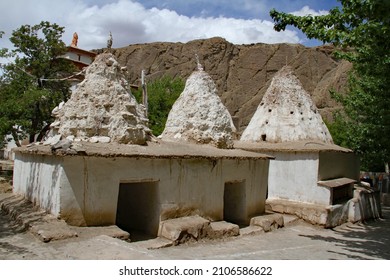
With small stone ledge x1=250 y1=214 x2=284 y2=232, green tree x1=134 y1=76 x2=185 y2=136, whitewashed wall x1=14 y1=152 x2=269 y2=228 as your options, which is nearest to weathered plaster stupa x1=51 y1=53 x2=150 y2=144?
whitewashed wall x1=14 y1=152 x2=269 y2=228

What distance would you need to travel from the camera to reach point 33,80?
16.8 meters

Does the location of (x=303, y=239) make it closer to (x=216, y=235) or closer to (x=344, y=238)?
(x=344, y=238)

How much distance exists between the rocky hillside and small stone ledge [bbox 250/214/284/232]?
29.0 metres

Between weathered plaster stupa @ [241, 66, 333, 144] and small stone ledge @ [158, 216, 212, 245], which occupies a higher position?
weathered plaster stupa @ [241, 66, 333, 144]

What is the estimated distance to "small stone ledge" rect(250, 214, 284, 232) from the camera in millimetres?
10750

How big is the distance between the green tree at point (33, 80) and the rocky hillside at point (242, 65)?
2505cm

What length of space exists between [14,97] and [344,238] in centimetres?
1329

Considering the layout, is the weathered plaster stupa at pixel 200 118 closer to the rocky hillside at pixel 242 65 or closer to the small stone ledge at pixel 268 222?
the small stone ledge at pixel 268 222

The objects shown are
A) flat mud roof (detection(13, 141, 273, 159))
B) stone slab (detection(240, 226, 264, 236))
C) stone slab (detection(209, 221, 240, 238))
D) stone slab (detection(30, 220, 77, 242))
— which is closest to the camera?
stone slab (detection(30, 220, 77, 242))

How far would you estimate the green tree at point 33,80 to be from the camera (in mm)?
15445

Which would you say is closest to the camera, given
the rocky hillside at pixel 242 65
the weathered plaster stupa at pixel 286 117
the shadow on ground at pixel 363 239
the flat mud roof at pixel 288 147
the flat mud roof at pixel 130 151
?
the flat mud roof at pixel 130 151

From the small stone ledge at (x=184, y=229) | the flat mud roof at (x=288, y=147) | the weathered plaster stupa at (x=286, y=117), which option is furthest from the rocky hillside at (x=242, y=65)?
the small stone ledge at (x=184, y=229)

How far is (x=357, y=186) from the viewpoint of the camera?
15.0 metres

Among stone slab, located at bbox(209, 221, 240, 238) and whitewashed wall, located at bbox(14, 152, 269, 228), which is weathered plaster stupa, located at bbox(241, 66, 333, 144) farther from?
stone slab, located at bbox(209, 221, 240, 238)
